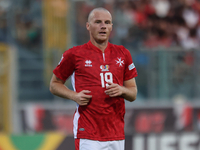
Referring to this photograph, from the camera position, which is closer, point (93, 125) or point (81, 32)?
point (93, 125)

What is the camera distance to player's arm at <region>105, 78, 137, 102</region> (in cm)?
302

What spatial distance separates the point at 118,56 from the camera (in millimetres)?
3293

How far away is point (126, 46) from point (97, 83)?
5.73 metres

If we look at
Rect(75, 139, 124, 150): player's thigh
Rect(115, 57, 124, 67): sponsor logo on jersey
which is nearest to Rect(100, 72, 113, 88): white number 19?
Rect(115, 57, 124, 67): sponsor logo on jersey

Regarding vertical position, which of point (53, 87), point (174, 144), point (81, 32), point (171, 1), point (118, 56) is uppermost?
point (171, 1)

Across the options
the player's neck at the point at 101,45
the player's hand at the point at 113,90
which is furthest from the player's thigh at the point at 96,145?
the player's neck at the point at 101,45

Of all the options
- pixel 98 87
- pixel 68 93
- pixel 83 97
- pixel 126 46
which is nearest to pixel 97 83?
pixel 98 87

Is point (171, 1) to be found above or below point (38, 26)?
above

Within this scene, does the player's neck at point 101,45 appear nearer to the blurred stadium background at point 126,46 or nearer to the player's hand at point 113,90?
the player's hand at point 113,90

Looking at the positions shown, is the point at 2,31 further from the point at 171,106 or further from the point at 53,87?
the point at 53,87

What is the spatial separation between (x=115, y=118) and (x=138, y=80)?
5.39 meters

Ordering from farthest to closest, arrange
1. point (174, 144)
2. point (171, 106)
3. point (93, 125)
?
point (171, 106) < point (174, 144) < point (93, 125)

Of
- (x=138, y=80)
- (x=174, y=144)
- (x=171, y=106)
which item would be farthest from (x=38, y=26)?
(x=174, y=144)

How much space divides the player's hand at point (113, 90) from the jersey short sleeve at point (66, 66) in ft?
1.46
